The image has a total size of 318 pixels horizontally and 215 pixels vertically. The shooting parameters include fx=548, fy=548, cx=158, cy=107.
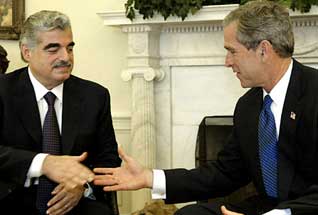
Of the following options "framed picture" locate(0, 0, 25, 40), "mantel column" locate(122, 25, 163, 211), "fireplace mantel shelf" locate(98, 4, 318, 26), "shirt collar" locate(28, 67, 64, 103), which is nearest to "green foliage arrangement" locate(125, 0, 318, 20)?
"fireplace mantel shelf" locate(98, 4, 318, 26)

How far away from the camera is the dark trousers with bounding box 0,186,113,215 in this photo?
7.63 feet

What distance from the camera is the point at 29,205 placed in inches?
92.7

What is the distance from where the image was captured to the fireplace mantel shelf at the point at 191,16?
10.8 feet

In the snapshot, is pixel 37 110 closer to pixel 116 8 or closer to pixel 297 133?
pixel 297 133

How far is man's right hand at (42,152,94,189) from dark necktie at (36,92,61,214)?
0.18 m

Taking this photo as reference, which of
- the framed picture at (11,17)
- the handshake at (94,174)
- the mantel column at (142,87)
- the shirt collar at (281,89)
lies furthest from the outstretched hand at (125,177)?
the framed picture at (11,17)

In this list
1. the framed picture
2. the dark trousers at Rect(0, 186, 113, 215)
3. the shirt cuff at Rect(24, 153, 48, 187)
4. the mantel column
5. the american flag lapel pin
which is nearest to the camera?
the american flag lapel pin

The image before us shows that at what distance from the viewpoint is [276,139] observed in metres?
2.14

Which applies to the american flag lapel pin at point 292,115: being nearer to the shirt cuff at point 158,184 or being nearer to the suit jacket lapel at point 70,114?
the shirt cuff at point 158,184

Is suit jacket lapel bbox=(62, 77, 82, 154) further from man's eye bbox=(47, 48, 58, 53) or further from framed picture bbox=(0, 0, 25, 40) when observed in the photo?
framed picture bbox=(0, 0, 25, 40)

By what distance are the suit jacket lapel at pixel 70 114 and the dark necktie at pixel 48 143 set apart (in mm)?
32

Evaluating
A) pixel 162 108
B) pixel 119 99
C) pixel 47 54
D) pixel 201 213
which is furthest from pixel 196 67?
pixel 201 213

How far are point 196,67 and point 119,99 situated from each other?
0.61 metres

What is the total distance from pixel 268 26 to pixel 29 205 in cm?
125
